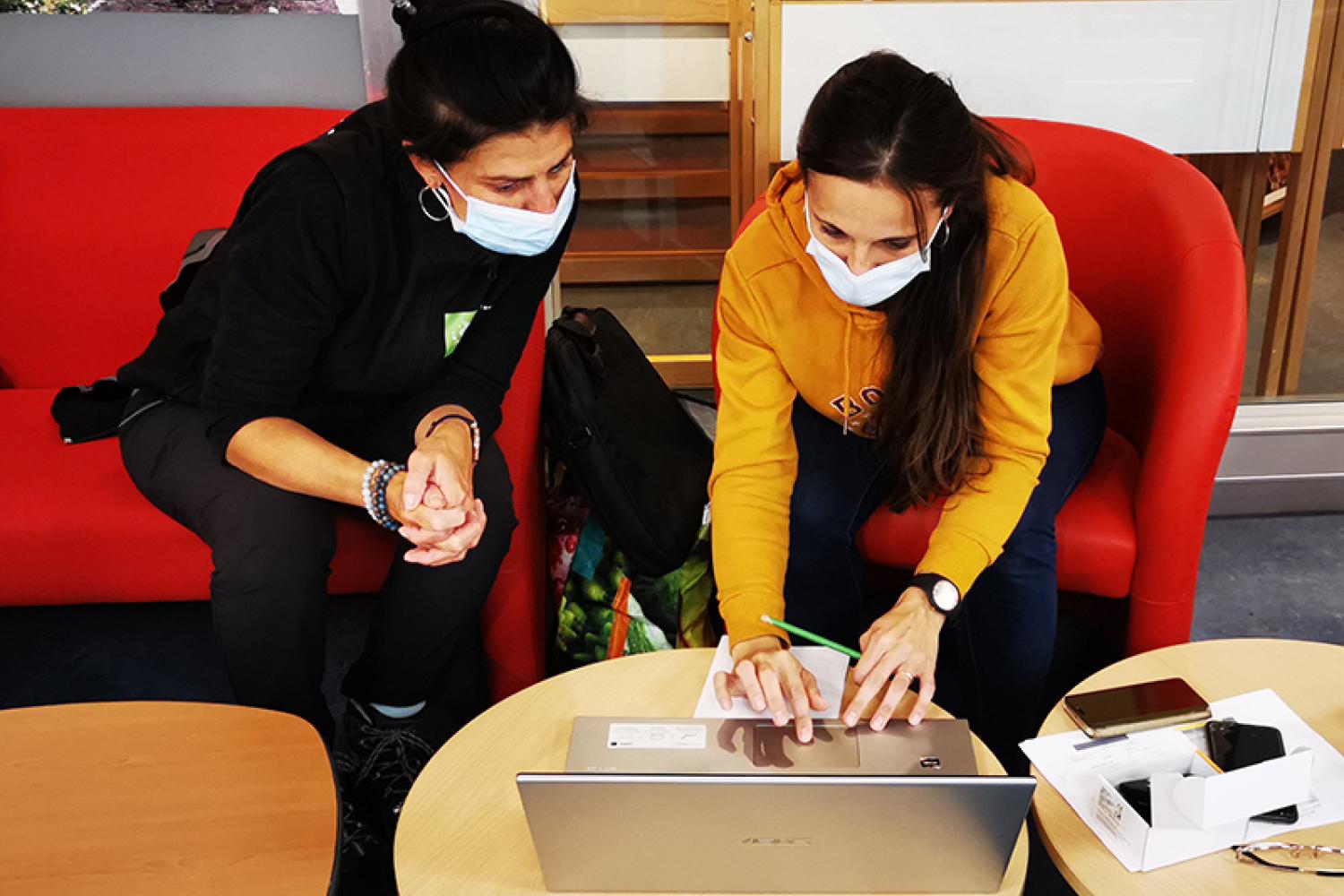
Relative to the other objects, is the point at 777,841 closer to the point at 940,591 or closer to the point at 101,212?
the point at 940,591

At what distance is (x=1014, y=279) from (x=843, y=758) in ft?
2.07

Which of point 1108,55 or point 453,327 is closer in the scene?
point 453,327

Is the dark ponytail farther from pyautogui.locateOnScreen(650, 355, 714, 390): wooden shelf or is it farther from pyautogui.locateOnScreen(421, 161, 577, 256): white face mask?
pyautogui.locateOnScreen(650, 355, 714, 390): wooden shelf

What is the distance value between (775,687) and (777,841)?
228mm

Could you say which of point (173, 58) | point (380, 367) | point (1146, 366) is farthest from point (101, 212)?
point (1146, 366)

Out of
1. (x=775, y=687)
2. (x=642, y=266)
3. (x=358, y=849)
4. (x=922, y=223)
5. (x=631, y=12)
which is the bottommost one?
(x=358, y=849)

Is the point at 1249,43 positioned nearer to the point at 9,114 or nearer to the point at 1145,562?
the point at 1145,562

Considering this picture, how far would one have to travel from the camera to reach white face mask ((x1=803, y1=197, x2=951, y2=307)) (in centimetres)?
133

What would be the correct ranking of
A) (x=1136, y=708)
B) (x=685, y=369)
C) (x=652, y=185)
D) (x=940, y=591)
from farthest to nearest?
1. (x=685, y=369)
2. (x=652, y=185)
3. (x=940, y=591)
4. (x=1136, y=708)

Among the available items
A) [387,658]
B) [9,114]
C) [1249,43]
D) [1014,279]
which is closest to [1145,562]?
[1014,279]

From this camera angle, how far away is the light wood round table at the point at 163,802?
3.51 ft

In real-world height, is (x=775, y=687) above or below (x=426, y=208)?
below

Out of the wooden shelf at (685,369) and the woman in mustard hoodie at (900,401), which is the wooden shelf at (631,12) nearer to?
the wooden shelf at (685,369)

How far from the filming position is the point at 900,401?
58.6 inches
